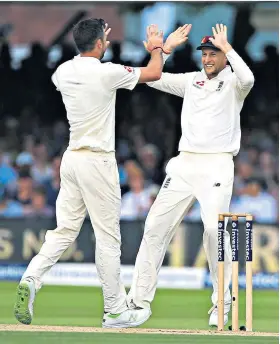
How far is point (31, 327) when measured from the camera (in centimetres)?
820

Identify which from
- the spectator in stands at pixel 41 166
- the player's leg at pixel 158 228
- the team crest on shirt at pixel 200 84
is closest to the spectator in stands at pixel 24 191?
the spectator in stands at pixel 41 166

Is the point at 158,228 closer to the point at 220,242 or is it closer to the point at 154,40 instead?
the point at 220,242

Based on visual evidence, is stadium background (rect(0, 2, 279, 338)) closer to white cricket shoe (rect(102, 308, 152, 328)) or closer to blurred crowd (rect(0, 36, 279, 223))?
blurred crowd (rect(0, 36, 279, 223))

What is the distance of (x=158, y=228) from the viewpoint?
898 centimetres

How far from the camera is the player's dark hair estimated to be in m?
8.34

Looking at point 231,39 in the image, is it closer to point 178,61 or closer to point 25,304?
point 178,61

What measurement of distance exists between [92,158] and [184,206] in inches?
38.0

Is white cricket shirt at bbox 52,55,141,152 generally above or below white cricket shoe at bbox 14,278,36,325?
above

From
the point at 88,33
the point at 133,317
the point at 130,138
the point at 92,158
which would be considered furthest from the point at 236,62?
the point at 130,138

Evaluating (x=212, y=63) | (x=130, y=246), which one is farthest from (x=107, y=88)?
(x=130, y=246)

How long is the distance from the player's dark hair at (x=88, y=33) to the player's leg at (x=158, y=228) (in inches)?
48.5

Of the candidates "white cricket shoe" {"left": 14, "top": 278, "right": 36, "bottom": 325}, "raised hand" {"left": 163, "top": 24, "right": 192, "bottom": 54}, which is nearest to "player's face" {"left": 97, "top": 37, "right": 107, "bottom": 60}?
"raised hand" {"left": 163, "top": 24, "right": 192, "bottom": 54}

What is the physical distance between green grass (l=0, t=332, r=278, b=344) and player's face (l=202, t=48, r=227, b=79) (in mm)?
2175

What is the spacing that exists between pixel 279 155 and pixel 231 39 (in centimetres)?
168
